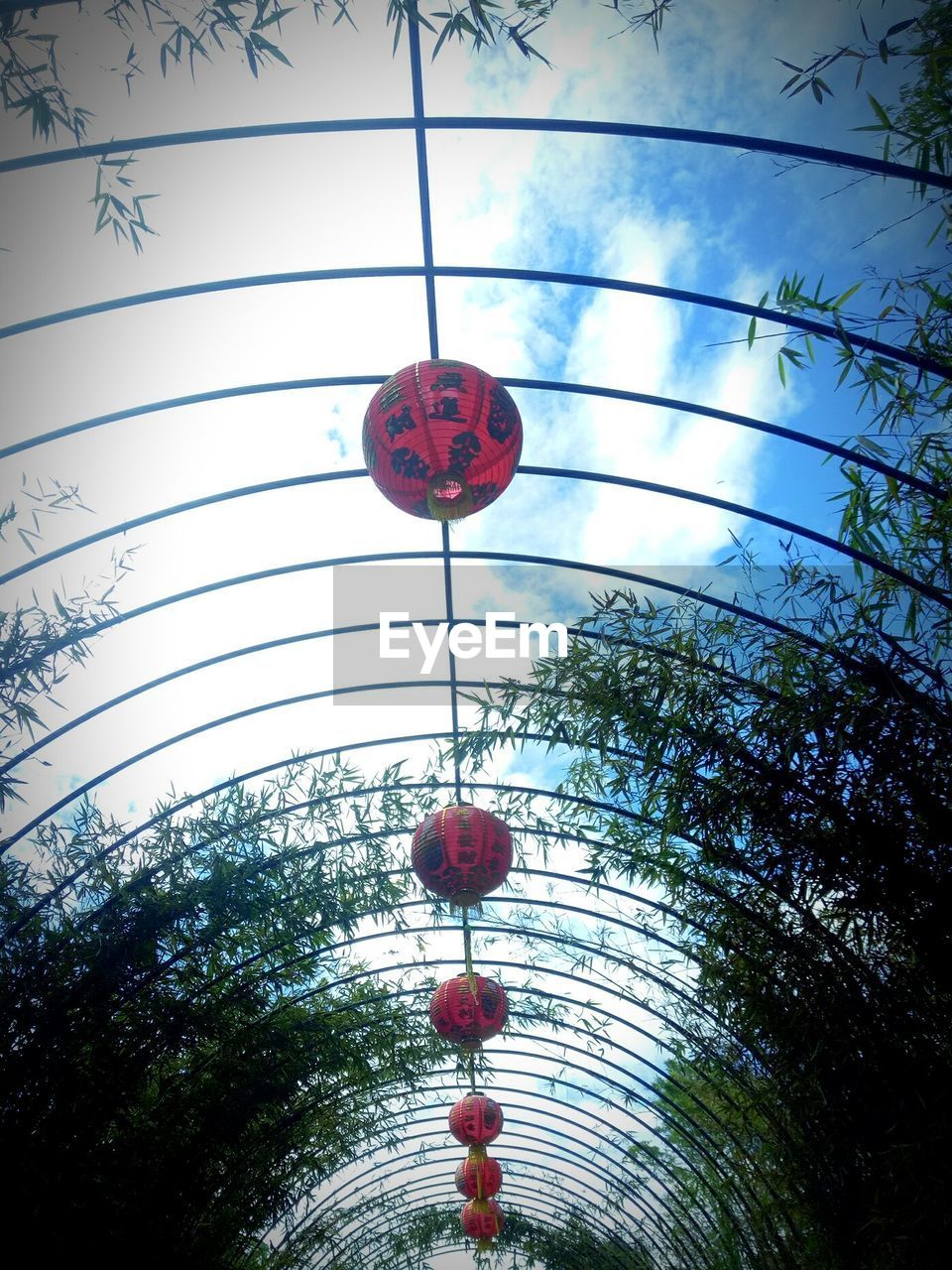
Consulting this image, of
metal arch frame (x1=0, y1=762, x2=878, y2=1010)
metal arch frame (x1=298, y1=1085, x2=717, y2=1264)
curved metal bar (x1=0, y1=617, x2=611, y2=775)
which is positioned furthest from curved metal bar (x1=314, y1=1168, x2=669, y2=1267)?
curved metal bar (x1=0, y1=617, x2=611, y2=775)

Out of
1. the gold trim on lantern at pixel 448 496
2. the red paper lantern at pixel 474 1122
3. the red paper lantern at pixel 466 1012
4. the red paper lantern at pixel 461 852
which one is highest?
the gold trim on lantern at pixel 448 496

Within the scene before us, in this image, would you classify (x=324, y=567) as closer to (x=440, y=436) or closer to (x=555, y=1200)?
(x=440, y=436)

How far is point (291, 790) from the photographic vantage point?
287 inches

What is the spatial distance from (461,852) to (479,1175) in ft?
20.3

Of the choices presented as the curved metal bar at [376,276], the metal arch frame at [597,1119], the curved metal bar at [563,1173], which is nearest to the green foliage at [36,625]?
the curved metal bar at [376,276]

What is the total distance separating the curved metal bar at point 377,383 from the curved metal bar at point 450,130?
54.9 inches

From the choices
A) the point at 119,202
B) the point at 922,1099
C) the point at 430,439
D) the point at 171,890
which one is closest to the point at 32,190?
the point at 119,202

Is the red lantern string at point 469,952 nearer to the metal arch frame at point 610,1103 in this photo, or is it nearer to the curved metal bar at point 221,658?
the curved metal bar at point 221,658

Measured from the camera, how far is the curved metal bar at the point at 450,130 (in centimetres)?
347

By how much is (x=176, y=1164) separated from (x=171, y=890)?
10.2 feet

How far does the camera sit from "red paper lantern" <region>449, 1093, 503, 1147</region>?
8078mm

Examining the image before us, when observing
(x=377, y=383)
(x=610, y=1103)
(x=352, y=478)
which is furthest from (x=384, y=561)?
(x=610, y=1103)

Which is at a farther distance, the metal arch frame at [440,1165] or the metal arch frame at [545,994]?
the metal arch frame at [440,1165]

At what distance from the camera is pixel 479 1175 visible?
8398 mm
